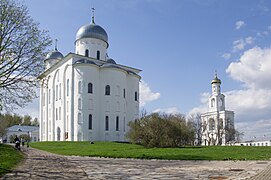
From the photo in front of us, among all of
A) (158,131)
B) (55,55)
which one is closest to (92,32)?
(55,55)

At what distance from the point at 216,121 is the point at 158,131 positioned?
39.3 metres

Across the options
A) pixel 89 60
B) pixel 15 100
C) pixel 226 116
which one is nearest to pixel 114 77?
pixel 89 60

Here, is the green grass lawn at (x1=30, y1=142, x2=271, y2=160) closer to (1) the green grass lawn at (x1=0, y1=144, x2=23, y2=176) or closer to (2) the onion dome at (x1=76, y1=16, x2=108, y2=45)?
(1) the green grass lawn at (x1=0, y1=144, x2=23, y2=176)

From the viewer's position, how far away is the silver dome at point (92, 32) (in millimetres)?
60500

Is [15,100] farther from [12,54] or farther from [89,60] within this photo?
[89,60]

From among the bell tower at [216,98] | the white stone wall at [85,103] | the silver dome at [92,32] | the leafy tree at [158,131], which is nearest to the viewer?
the leafy tree at [158,131]

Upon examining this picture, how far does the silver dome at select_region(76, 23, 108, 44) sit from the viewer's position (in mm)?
60500

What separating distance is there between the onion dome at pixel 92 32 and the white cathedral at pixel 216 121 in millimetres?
29198

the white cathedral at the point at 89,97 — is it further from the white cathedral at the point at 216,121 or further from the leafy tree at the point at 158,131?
the white cathedral at the point at 216,121

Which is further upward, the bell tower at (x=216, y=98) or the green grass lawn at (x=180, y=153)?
the bell tower at (x=216, y=98)

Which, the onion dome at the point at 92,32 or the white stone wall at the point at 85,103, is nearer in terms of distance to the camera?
the white stone wall at the point at 85,103

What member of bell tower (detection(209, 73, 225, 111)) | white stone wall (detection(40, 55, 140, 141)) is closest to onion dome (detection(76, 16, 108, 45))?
white stone wall (detection(40, 55, 140, 141))

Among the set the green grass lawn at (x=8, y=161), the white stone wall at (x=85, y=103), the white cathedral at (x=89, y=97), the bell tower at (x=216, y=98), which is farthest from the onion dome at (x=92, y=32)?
the green grass lawn at (x=8, y=161)

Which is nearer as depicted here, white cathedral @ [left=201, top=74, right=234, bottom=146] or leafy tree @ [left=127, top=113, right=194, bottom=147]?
leafy tree @ [left=127, top=113, right=194, bottom=147]
